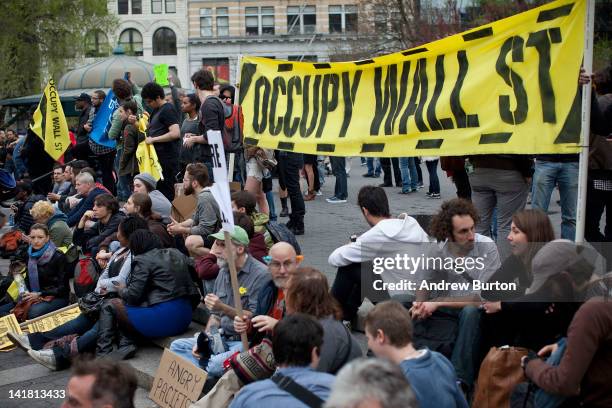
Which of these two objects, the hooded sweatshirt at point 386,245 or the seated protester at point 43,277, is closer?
the hooded sweatshirt at point 386,245

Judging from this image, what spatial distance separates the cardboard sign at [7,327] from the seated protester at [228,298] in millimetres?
3065

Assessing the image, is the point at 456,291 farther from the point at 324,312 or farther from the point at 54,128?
the point at 54,128

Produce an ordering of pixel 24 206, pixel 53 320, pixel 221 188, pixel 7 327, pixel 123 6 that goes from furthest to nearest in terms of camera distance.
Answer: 1. pixel 123 6
2. pixel 24 206
3. pixel 7 327
4. pixel 53 320
5. pixel 221 188

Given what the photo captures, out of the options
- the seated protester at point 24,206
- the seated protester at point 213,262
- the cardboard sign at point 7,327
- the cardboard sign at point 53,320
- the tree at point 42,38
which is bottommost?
the cardboard sign at point 7,327

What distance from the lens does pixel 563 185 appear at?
839 centimetres

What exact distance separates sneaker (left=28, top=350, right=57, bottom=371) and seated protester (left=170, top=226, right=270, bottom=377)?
1837mm

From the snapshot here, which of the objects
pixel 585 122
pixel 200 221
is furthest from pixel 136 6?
pixel 585 122

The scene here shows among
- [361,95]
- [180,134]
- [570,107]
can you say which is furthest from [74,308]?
[570,107]

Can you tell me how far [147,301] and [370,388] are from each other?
5249 mm

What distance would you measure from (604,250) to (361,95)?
2.51m

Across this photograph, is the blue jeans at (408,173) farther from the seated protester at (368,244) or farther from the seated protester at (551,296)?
the seated protester at (551,296)

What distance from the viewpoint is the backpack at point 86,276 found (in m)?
9.74

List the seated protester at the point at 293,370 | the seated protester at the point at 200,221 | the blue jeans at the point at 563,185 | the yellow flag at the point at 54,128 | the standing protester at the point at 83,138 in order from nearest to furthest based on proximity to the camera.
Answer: the seated protester at the point at 293,370 → the blue jeans at the point at 563,185 → the seated protester at the point at 200,221 → the standing protester at the point at 83,138 → the yellow flag at the point at 54,128

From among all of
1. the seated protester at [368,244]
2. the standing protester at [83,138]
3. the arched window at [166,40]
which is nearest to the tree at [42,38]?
the standing protester at [83,138]
